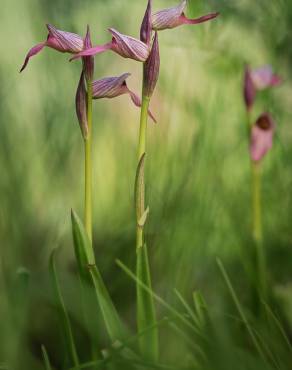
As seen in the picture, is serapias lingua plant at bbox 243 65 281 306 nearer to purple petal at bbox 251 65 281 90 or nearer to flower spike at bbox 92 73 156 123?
purple petal at bbox 251 65 281 90

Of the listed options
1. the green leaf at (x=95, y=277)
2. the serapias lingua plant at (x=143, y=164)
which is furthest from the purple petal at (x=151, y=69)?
the green leaf at (x=95, y=277)

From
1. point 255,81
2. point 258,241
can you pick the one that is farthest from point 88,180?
point 255,81

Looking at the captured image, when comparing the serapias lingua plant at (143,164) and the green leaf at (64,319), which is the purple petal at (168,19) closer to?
the serapias lingua plant at (143,164)

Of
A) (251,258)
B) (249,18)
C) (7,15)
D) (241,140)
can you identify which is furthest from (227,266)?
(7,15)

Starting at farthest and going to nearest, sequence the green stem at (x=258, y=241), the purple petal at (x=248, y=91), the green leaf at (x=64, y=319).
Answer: the purple petal at (x=248, y=91) → the green stem at (x=258, y=241) → the green leaf at (x=64, y=319)

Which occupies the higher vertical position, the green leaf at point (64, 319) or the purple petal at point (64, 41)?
the purple petal at point (64, 41)

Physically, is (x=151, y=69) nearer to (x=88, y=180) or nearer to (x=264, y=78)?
(x=88, y=180)

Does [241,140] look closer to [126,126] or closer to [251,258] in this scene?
[126,126]

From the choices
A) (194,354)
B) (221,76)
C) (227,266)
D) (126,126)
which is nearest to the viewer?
(194,354)
